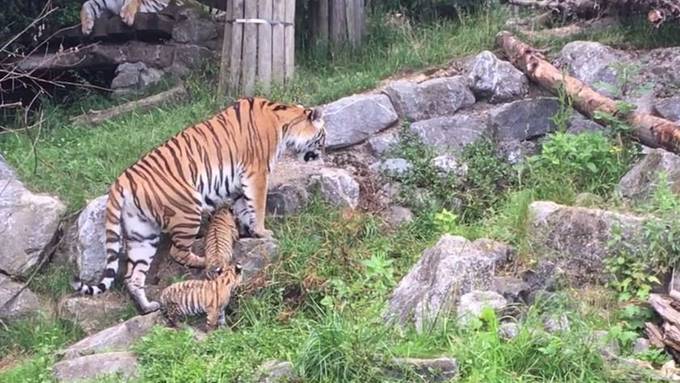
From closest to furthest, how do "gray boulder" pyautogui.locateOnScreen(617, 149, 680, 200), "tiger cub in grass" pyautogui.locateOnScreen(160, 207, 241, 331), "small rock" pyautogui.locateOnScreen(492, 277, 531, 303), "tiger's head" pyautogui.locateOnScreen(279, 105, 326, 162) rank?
1. "small rock" pyautogui.locateOnScreen(492, 277, 531, 303)
2. "tiger cub in grass" pyautogui.locateOnScreen(160, 207, 241, 331)
3. "gray boulder" pyautogui.locateOnScreen(617, 149, 680, 200)
4. "tiger's head" pyautogui.locateOnScreen(279, 105, 326, 162)

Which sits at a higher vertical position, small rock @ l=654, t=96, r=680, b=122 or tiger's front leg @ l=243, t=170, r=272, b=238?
small rock @ l=654, t=96, r=680, b=122

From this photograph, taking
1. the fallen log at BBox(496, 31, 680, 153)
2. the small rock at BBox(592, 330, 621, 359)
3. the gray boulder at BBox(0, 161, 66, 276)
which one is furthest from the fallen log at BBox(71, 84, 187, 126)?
the small rock at BBox(592, 330, 621, 359)

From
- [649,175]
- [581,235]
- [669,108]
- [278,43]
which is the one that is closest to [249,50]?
[278,43]

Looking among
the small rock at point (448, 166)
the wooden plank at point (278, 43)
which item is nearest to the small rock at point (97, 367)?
the small rock at point (448, 166)

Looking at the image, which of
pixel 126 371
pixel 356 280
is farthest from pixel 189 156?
pixel 126 371

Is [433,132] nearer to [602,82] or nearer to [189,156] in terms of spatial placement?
[602,82]

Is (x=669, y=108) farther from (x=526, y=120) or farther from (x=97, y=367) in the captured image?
(x=97, y=367)

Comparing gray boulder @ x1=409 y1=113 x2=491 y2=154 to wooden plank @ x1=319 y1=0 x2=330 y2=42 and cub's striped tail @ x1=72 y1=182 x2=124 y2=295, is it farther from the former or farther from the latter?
cub's striped tail @ x1=72 y1=182 x2=124 y2=295

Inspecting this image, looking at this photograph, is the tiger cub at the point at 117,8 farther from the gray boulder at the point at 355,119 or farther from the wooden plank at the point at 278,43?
the gray boulder at the point at 355,119

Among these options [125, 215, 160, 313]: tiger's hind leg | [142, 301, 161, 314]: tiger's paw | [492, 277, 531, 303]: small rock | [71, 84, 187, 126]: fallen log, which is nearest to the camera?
[492, 277, 531, 303]: small rock

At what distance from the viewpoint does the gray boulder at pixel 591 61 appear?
8750mm

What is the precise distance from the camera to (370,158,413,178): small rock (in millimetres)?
8195

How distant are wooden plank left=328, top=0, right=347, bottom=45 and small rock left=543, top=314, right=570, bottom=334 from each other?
5.25 metres

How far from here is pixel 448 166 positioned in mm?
8117
